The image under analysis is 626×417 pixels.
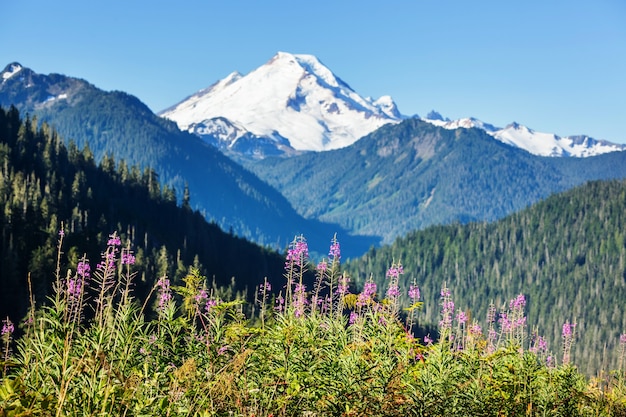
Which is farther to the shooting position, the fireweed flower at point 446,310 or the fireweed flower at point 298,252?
the fireweed flower at point 298,252

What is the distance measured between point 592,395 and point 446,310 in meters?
2.90

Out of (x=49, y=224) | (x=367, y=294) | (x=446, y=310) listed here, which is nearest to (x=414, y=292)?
(x=446, y=310)

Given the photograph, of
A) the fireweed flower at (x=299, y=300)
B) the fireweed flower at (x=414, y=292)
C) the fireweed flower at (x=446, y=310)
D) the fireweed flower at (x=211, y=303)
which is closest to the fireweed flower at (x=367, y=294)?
the fireweed flower at (x=299, y=300)

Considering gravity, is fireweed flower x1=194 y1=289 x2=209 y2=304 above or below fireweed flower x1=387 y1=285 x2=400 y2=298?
below

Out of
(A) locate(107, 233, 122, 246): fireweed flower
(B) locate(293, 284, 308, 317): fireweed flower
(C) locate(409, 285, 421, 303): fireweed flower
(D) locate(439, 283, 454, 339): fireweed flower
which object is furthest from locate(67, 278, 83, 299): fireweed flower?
(C) locate(409, 285, 421, 303): fireweed flower

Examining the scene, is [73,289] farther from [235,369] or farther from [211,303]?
[235,369]

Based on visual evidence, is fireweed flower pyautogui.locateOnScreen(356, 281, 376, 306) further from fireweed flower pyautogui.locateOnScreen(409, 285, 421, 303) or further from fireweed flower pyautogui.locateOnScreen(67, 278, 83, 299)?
fireweed flower pyautogui.locateOnScreen(67, 278, 83, 299)

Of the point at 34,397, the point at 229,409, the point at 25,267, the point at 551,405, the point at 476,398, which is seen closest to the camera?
the point at 34,397

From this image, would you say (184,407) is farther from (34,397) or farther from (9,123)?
(9,123)

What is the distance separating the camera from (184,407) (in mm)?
7031

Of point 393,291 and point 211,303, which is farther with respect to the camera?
point 393,291

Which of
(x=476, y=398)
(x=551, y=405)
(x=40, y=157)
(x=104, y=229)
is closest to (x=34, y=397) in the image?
(x=476, y=398)

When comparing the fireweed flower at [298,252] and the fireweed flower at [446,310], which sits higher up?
the fireweed flower at [298,252]

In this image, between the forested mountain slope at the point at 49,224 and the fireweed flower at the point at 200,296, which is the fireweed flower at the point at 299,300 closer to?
the fireweed flower at the point at 200,296
